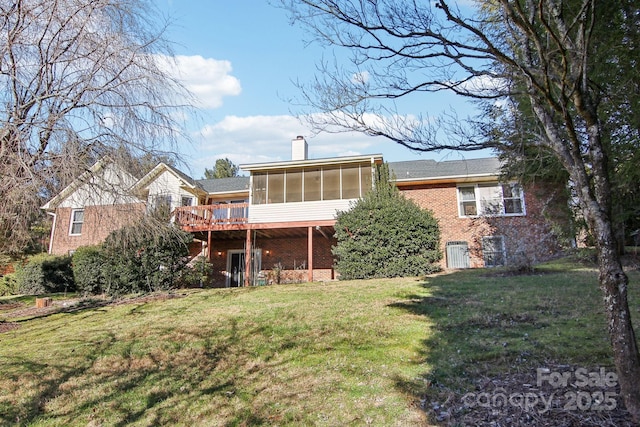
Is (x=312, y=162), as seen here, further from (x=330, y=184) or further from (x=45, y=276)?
(x=45, y=276)

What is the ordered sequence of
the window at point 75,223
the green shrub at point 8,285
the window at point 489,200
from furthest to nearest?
the window at point 75,223 < the green shrub at point 8,285 < the window at point 489,200

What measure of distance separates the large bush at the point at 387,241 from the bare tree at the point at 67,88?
7487 mm

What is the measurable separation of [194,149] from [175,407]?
4.95 m

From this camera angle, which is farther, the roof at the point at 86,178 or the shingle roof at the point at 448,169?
the shingle roof at the point at 448,169

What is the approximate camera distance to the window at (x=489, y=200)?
1548cm

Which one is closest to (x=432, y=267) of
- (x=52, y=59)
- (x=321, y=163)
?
(x=321, y=163)

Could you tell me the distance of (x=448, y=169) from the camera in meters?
17.1

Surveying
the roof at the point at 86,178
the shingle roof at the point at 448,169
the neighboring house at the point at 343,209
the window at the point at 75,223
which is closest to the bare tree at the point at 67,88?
the roof at the point at 86,178

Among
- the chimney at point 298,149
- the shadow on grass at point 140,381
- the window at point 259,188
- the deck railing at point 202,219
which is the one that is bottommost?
the shadow on grass at point 140,381

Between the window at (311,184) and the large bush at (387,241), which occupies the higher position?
the window at (311,184)

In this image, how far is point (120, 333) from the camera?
6.71m

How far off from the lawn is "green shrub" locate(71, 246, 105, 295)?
16.3 feet

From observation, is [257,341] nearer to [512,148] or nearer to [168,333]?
[168,333]

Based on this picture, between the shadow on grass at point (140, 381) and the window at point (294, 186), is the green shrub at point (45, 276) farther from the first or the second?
the shadow on grass at point (140, 381)
